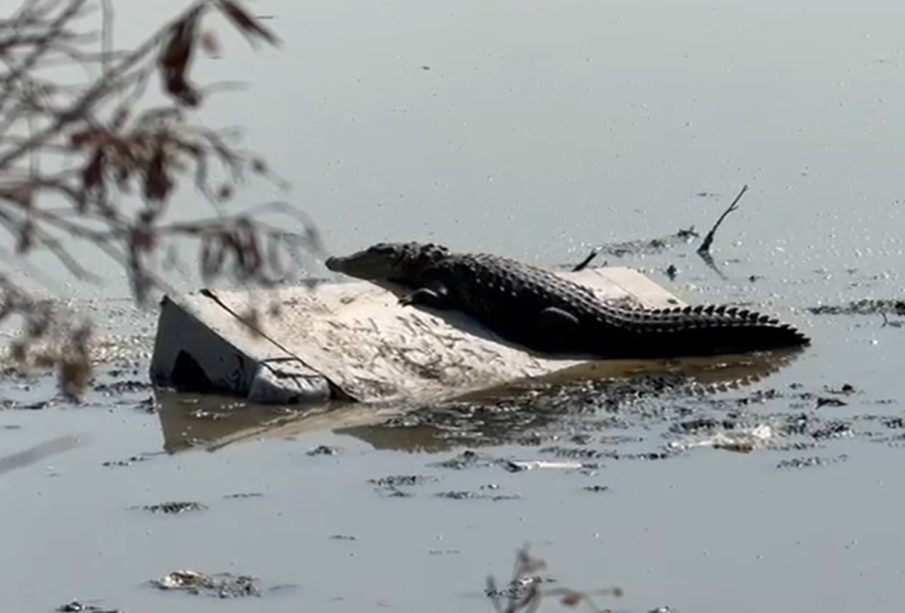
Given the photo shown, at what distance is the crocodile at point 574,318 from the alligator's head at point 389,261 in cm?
12

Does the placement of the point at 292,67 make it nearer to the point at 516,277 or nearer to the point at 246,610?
the point at 516,277

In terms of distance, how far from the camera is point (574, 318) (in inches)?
367

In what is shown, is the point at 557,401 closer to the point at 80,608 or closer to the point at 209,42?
the point at 80,608

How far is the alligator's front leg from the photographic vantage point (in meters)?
9.48

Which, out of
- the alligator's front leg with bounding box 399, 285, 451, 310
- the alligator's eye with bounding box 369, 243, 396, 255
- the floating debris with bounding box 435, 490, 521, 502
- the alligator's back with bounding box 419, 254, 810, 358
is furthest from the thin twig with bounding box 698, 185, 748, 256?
the floating debris with bounding box 435, 490, 521, 502

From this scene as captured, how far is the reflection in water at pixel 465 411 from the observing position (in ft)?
26.3

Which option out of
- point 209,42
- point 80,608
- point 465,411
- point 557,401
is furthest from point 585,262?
point 209,42

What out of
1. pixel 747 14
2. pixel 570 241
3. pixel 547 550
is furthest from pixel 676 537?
pixel 747 14

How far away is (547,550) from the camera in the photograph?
21.7ft

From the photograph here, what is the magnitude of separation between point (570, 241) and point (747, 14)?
7.82m

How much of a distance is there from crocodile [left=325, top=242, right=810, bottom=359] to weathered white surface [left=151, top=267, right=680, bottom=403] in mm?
→ 153

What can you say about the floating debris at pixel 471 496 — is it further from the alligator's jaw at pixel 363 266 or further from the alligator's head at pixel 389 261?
the alligator's jaw at pixel 363 266

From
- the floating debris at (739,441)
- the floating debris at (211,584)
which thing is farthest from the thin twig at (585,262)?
the floating debris at (211,584)

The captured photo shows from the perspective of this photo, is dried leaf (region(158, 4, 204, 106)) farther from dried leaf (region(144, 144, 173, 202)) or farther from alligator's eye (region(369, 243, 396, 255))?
alligator's eye (region(369, 243, 396, 255))
